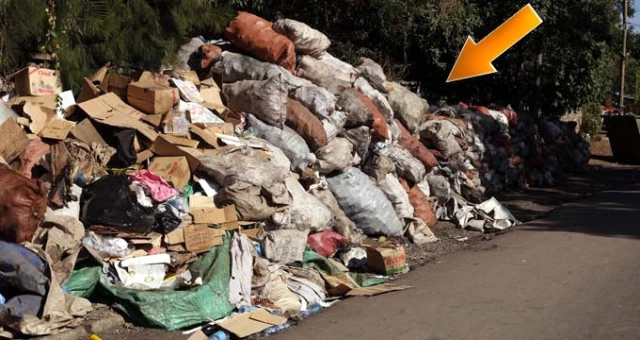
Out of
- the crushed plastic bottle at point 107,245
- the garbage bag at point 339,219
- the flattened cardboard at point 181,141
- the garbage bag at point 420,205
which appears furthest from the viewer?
the garbage bag at point 420,205

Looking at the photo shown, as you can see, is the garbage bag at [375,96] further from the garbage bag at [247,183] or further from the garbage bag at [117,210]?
the garbage bag at [117,210]

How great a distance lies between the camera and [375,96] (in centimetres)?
1076

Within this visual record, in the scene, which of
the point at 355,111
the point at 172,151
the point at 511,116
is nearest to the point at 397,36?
the point at 511,116

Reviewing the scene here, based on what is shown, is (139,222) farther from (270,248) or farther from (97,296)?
(270,248)

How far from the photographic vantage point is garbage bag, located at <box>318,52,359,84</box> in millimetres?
10477

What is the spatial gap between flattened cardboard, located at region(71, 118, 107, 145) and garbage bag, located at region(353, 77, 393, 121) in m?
4.50

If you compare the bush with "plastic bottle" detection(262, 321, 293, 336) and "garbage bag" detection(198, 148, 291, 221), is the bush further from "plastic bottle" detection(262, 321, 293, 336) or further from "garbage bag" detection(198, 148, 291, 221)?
"plastic bottle" detection(262, 321, 293, 336)

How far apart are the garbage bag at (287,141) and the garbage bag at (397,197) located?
56.6 inches

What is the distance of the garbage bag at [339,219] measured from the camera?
845cm

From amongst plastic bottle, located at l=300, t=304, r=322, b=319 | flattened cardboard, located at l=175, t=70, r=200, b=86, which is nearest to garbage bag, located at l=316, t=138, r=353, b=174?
flattened cardboard, located at l=175, t=70, r=200, b=86

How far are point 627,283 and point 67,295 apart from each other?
16.4ft

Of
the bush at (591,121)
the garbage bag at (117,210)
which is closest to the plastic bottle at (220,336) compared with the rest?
the garbage bag at (117,210)

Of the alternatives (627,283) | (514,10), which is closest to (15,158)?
(627,283)

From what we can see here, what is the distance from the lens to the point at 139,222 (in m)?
6.27
